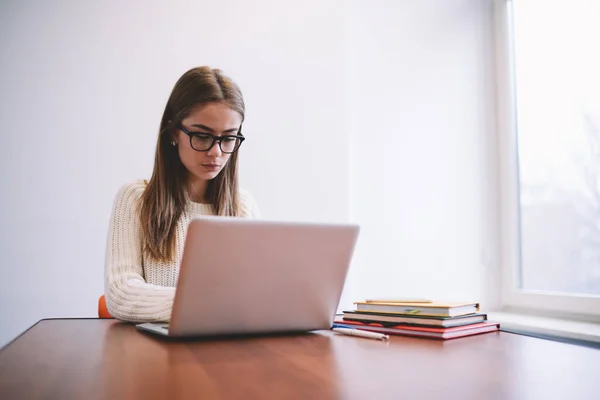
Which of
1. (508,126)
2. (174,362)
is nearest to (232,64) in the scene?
(508,126)

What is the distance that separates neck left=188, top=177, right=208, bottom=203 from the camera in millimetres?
1802

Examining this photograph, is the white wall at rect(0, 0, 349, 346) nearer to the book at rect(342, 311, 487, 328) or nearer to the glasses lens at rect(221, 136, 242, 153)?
the glasses lens at rect(221, 136, 242, 153)

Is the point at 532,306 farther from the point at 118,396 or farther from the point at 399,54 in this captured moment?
the point at 118,396

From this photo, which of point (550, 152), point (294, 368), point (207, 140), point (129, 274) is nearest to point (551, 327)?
point (550, 152)

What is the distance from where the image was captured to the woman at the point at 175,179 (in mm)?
1584

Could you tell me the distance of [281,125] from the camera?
261 centimetres

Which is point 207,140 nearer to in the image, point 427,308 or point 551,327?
point 427,308

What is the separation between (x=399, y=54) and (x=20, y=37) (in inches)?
65.5

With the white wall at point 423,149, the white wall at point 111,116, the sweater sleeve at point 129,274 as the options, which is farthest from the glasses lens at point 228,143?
the white wall at point 423,149

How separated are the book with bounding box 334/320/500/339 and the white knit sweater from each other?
0.42 metres

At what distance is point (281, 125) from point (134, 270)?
4.18 feet

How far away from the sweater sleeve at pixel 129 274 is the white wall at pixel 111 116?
690 mm

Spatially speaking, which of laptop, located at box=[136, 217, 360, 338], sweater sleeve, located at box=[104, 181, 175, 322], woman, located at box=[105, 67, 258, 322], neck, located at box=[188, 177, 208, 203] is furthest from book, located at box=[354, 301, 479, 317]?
neck, located at box=[188, 177, 208, 203]

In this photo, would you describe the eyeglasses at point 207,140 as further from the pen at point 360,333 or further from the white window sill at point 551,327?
the white window sill at point 551,327
